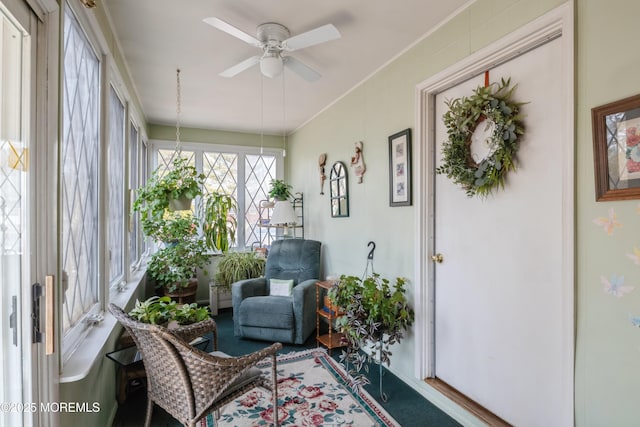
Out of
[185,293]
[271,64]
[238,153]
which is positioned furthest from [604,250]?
[238,153]

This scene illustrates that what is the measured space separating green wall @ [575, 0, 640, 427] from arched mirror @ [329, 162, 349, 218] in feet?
6.93

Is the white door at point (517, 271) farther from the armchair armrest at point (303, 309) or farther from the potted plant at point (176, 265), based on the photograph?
the potted plant at point (176, 265)

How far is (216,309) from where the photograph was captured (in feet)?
13.5

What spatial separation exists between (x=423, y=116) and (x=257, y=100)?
192cm

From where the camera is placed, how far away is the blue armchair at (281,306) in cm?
311

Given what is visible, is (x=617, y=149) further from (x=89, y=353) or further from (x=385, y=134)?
(x=89, y=353)

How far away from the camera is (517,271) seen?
1.73 meters

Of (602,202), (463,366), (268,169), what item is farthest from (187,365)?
(268,169)

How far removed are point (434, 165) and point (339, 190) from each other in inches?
52.2

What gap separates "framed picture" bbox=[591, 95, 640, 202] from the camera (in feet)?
3.97

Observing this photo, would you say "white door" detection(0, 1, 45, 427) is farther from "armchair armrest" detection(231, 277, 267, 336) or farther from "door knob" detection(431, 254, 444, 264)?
"armchair armrest" detection(231, 277, 267, 336)

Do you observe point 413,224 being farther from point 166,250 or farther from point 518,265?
point 166,250

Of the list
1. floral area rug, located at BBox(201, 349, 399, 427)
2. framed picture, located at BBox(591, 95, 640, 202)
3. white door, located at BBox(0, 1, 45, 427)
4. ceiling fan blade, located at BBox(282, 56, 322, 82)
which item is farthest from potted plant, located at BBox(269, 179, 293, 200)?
framed picture, located at BBox(591, 95, 640, 202)

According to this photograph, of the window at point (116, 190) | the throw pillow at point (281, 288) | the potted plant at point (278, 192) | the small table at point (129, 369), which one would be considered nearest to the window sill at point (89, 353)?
the small table at point (129, 369)
